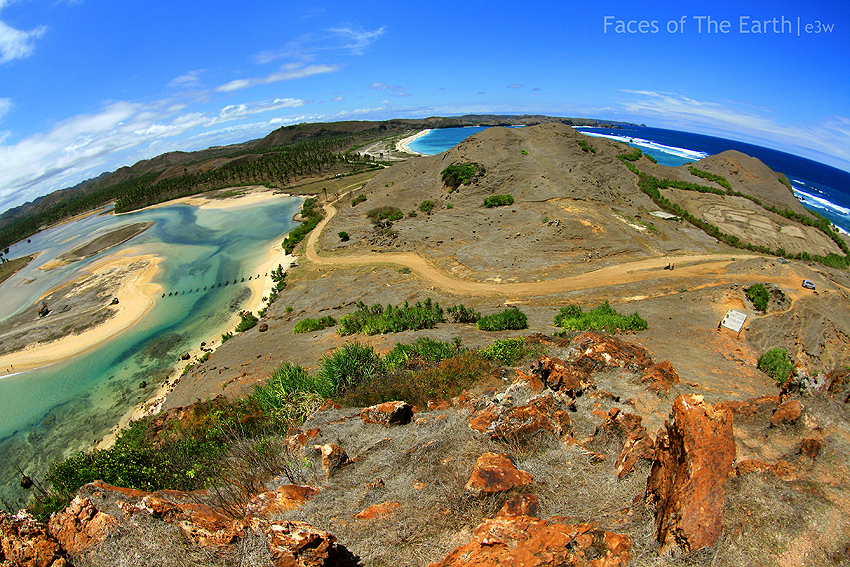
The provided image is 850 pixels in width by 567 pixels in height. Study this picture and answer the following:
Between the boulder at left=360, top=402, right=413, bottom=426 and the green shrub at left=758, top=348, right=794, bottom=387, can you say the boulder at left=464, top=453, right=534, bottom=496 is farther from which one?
the green shrub at left=758, top=348, right=794, bottom=387

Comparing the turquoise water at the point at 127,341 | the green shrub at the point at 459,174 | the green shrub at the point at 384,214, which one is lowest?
the turquoise water at the point at 127,341

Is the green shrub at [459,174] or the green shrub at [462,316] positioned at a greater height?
the green shrub at [459,174]

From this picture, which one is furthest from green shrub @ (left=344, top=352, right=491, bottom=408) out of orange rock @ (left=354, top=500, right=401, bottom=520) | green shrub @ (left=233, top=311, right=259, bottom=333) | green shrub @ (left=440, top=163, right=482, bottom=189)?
green shrub @ (left=440, top=163, right=482, bottom=189)

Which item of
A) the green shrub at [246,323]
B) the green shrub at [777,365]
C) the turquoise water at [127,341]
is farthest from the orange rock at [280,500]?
the green shrub at [246,323]

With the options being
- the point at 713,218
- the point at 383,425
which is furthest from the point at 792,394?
the point at 713,218

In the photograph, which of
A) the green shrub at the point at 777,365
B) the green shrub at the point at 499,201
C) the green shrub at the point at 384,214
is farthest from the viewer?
the green shrub at the point at 384,214

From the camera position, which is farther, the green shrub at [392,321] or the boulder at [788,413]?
the green shrub at [392,321]

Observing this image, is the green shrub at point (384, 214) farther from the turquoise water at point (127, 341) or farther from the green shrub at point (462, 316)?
the green shrub at point (462, 316)

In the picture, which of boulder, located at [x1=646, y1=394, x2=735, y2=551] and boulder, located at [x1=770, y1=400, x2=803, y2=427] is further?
boulder, located at [x1=770, y1=400, x2=803, y2=427]
